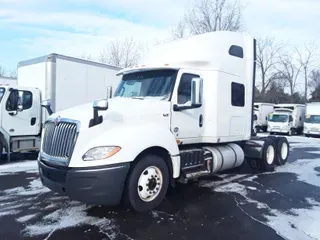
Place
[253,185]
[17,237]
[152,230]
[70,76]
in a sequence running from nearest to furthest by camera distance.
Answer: [17,237]
[152,230]
[253,185]
[70,76]

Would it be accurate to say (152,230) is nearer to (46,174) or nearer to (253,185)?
(46,174)

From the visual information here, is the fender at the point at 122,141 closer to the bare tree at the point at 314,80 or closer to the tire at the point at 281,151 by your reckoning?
the tire at the point at 281,151

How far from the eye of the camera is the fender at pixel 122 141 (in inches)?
183

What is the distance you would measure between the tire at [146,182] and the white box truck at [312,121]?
25712mm

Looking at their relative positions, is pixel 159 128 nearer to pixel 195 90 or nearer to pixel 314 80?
pixel 195 90

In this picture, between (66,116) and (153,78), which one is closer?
(66,116)

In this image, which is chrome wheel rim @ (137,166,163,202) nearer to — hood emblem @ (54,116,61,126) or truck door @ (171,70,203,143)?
truck door @ (171,70,203,143)

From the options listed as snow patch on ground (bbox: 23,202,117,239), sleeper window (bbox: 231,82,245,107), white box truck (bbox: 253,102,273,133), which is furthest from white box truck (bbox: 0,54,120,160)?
white box truck (bbox: 253,102,273,133)

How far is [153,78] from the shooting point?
6328 millimetres

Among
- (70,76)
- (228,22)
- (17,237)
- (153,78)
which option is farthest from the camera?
(228,22)

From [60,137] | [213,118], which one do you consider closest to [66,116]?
[60,137]

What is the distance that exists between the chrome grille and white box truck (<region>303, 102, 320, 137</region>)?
27.1 metres

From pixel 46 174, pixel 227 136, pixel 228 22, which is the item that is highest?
pixel 228 22

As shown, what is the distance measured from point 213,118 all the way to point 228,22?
26212 millimetres
